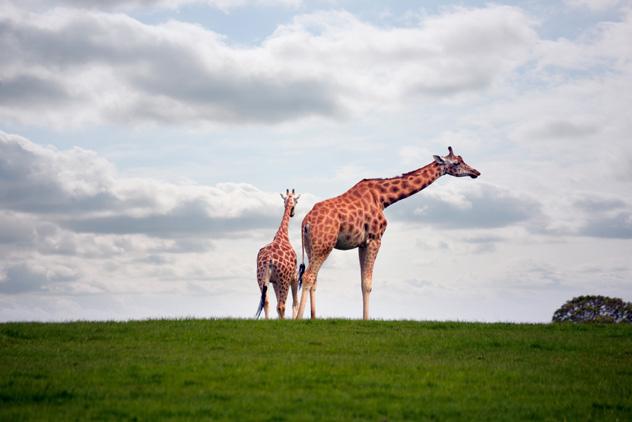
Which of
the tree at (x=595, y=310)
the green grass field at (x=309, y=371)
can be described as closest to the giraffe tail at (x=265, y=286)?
the green grass field at (x=309, y=371)

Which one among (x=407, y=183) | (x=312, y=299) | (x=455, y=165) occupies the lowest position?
(x=312, y=299)

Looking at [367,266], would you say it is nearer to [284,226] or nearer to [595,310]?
[284,226]

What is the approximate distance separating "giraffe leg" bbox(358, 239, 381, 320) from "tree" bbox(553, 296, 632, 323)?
13.7 m

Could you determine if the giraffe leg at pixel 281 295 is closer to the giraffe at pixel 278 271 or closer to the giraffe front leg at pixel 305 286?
the giraffe at pixel 278 271

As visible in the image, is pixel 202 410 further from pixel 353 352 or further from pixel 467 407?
pixel 353 352

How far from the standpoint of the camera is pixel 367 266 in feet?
90.7

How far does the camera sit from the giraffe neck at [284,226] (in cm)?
3073

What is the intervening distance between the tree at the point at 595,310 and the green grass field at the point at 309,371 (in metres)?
11.4

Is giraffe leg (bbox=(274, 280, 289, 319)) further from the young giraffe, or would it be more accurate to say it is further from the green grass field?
the green grass field

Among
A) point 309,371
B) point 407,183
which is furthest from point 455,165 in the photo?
point 309,371

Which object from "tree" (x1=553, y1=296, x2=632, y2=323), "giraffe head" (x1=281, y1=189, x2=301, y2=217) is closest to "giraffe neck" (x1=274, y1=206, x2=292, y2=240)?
"giraffe head" (x1=281, y1=189, x2=301, y2=217)

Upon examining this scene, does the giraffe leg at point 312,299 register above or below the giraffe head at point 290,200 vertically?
below

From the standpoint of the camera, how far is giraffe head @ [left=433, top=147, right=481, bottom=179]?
3058 cm

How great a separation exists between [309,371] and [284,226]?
1421cm
